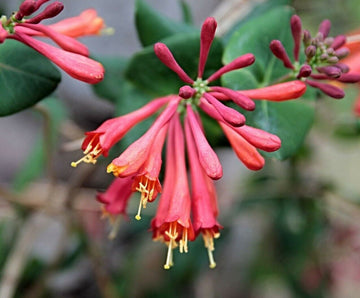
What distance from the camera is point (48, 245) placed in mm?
2186

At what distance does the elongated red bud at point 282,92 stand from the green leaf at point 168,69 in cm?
20

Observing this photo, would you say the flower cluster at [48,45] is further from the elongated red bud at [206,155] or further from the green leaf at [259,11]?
the green leaf at [259,11]

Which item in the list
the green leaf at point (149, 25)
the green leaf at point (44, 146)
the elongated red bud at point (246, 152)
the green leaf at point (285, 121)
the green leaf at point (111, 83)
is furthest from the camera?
the green leaf at point (44, 146)

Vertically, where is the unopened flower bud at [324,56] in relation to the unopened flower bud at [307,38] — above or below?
below

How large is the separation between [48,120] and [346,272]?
131cm

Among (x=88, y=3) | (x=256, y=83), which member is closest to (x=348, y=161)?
(x=88, y=3)

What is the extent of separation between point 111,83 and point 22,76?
1.29ft

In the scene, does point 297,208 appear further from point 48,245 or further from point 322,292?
point 48,245

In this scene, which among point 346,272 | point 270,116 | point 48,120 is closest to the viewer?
point 270,116

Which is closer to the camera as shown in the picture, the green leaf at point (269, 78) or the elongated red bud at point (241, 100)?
the elongated red bud at point (241, 100)

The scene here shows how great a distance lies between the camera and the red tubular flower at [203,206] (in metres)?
0.96

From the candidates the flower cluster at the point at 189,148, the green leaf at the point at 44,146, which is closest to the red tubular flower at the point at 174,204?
the flower cluster at the point at 189,148

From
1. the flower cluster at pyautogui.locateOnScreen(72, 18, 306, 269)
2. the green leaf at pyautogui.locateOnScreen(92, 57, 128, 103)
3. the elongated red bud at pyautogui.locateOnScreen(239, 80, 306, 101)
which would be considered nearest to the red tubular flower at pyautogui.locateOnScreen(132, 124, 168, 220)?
the flower cluster at pyautogui.locateOnScreen(72, 18, 306, 269)

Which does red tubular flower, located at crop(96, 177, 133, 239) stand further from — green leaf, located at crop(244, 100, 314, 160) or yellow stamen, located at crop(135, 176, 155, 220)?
green leaf, located at crop(244, 100, 314, 160)
